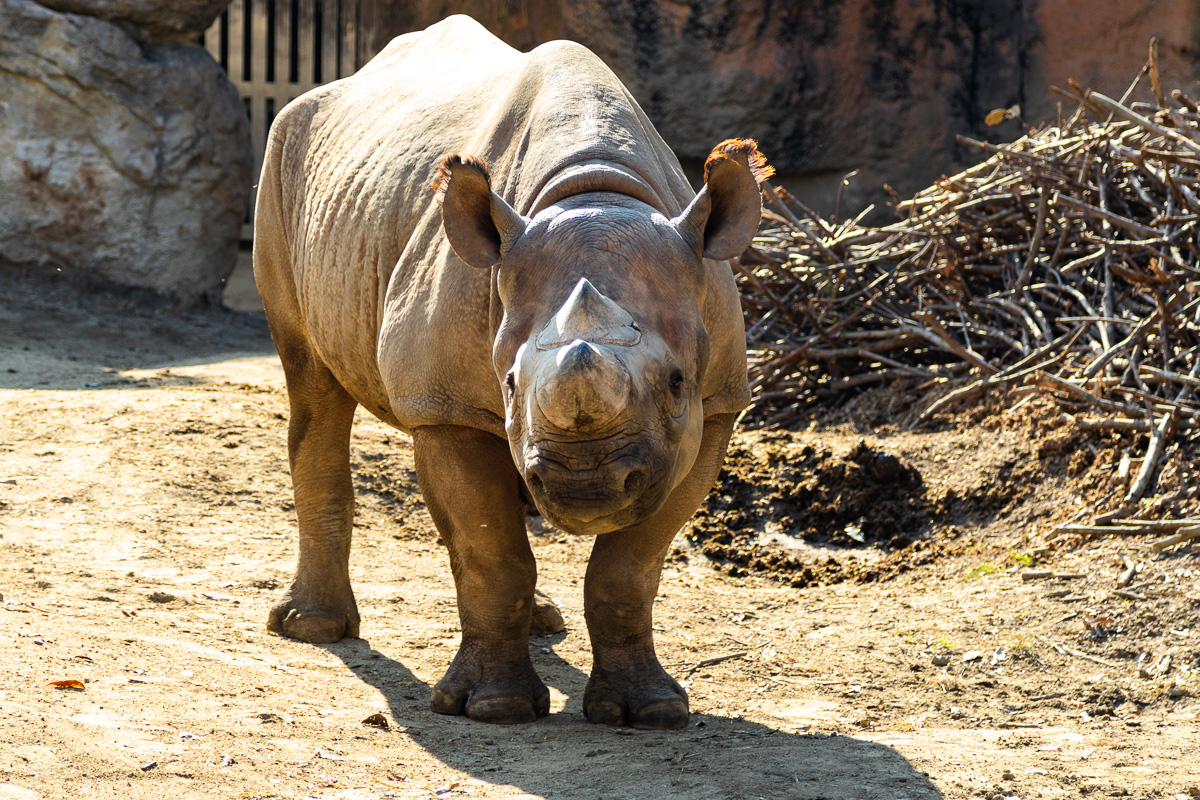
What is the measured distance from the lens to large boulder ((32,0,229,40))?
10.9 metres

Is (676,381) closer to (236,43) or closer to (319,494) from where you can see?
(319,494)

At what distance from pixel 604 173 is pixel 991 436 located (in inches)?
133

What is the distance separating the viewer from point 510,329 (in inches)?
129

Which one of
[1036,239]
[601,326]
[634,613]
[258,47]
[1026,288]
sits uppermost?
[258,47]

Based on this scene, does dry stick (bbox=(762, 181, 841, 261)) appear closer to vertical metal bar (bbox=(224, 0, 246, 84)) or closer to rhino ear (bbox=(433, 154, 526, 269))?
rhino ear (bbox=(433, 154, 526, 269))

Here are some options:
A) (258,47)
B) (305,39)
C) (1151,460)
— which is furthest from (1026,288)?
(258,47)

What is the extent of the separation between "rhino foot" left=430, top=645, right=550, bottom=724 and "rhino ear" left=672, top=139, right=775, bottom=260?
135 centimetres

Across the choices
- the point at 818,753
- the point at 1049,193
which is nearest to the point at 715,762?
the point at 818,753

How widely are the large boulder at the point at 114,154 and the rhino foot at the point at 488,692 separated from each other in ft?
26.4

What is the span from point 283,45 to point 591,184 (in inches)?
401

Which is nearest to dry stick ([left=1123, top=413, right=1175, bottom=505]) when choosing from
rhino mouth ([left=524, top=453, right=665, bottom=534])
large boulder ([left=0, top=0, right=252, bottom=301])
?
rhino mouth ([left=524, top=453, right=665, bottom=534])

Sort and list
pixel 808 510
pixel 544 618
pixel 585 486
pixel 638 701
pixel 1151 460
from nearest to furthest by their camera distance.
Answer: pixel 585 486, pixel 638 701, pixel 544 618, pixel 1151 460, pixel 808 510

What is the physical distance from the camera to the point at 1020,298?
696 cm

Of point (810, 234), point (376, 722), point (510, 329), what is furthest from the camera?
point (810, 234)
